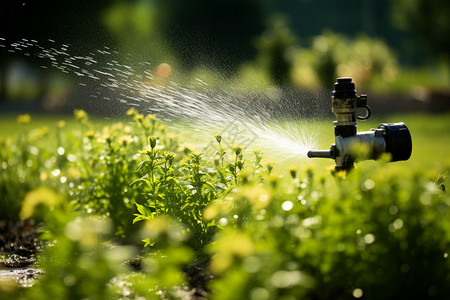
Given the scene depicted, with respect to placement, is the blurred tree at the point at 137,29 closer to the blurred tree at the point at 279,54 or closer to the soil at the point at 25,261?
the blurred tree at the point at 279,54

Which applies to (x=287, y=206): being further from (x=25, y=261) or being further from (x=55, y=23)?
(x=55, y=23)

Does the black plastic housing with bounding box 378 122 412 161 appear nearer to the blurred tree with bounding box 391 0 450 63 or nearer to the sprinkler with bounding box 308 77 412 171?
the sprinkler with bounding box 308 77 412 171

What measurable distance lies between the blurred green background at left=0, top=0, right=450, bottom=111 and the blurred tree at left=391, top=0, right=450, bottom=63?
0.04 m

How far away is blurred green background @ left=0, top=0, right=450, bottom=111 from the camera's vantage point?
1644cm

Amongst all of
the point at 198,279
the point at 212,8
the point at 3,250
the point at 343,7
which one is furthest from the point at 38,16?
the point at 343,7

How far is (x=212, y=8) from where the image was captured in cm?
2858

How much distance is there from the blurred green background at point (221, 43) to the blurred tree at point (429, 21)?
0.04m

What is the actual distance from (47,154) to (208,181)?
6.75 ft

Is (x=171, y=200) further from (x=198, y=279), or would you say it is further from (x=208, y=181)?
(x=198, y=279)

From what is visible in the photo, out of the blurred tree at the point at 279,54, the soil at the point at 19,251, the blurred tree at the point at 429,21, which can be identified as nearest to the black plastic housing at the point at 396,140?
the soil at the point at 19,251

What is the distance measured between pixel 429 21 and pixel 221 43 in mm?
9041

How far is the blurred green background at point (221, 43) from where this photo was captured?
16438mm

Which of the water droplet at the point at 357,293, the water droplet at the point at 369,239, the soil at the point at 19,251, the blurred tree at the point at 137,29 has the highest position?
the blurred tree at the point at 137,29

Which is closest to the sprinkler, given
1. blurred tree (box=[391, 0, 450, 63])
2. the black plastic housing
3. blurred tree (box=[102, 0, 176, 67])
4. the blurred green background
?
the black plastic housing
